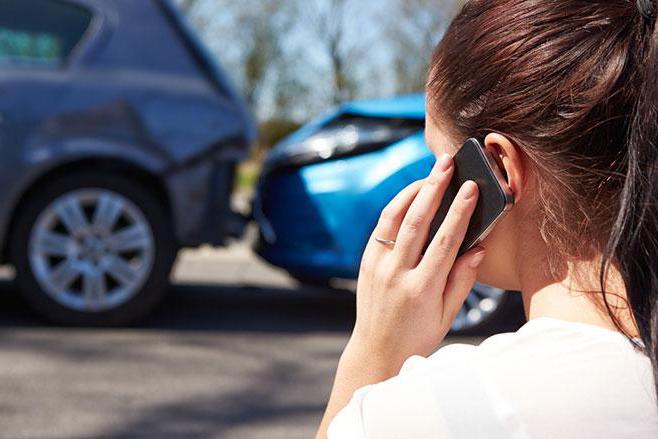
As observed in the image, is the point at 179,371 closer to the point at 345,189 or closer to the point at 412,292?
the point at 345,189

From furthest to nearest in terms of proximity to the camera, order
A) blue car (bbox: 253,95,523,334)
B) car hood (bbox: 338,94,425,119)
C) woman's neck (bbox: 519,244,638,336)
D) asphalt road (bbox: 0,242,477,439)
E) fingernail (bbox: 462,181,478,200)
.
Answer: car hood (bbox: 338,94,425,119)
blue car (bbox: 253,95,523,334)
asphalt road (bbox: 0,242,477,439)
fingernail (bbox: 462,181,478,200)
woman's neck (bbox: 519,244,638,336)

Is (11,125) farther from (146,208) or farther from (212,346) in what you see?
(212,346)

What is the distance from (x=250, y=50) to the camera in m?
31.9

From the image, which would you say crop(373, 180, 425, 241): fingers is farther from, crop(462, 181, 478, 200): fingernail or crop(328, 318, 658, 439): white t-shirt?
crop(328, 318, 658, 439): white t-shirt

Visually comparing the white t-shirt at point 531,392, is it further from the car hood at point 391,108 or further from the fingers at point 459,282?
the car hood at point 391,108

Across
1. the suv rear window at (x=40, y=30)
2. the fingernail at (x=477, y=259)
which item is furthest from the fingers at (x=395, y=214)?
the suv rear window at (x=40, y=30)

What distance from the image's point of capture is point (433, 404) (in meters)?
0.95

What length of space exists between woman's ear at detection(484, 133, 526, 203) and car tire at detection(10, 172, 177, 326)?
3.58 m

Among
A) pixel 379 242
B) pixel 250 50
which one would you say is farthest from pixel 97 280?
pixel 250 50

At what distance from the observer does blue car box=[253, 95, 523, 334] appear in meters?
4.48

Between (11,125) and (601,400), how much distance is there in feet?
12.9

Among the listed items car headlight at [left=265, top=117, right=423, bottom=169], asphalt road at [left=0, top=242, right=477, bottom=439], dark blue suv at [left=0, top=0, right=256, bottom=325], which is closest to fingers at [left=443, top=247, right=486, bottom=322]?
asphalt road at [left=0, top=242, right=477, bottom=439]

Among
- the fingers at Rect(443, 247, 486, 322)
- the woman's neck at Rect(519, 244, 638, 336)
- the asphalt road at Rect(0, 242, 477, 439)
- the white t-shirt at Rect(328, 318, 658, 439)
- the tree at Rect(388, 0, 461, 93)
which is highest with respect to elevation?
the tree at Rect(388, 0, 461, 93)

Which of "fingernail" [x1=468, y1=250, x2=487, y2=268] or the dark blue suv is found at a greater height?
the dark blue suv
